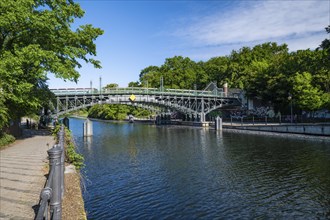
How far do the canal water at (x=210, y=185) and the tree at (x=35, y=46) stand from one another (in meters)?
7.64

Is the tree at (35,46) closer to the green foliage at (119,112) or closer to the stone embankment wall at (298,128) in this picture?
the stone embankment wall at (298,128)

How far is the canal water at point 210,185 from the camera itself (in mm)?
14359

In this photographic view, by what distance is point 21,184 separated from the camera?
11820mm

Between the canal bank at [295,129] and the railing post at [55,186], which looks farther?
the canal bank at [295,129]

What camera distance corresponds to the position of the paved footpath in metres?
8.88

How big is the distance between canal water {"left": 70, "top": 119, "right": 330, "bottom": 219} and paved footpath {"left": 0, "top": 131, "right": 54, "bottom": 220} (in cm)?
311

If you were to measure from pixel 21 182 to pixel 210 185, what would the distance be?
35.7 feet

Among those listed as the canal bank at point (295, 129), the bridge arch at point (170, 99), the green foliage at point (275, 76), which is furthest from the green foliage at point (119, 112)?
the canal bank at point (295, 129)

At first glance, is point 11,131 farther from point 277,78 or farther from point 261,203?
point 277,78

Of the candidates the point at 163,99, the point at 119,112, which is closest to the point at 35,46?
the point at 163,99

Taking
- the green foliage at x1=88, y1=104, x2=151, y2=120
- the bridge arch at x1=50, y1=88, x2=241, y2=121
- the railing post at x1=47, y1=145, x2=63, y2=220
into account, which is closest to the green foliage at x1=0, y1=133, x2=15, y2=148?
the railing post at x1=47, y1=145, x2=63, y2=220

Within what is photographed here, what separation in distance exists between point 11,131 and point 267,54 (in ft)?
281

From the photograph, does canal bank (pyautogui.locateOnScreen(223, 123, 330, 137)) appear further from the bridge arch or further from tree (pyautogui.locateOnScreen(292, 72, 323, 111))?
the bridge arch

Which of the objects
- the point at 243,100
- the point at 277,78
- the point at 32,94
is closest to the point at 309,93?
the point at 277,78
